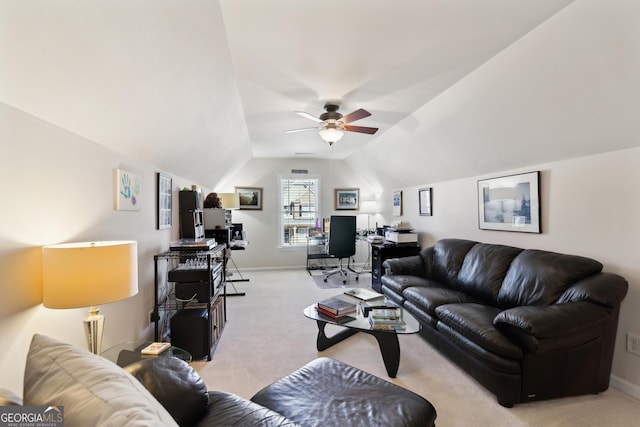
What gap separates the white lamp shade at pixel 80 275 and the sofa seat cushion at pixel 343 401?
89 cm

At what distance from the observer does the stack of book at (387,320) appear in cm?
231

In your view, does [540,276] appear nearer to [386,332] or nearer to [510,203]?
[510,203]

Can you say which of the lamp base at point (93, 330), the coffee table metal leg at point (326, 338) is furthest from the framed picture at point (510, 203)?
the lamp base at point (93, 330)

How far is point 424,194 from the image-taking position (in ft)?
16.3

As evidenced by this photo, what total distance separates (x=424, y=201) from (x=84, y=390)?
4.89 metres

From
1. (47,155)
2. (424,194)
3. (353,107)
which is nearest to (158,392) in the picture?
(47,155)

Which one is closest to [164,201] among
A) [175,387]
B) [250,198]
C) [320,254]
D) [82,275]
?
[82,275]

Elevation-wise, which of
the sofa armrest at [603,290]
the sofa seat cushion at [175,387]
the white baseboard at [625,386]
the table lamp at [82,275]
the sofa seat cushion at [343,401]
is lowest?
the white baseboard at [625,386]

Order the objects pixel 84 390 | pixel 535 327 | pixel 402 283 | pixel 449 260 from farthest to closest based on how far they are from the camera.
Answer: pixel 449 260 < pixel 402 283 < pixel 535 327 < pixel 84 390

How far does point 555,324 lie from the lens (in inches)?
75.1

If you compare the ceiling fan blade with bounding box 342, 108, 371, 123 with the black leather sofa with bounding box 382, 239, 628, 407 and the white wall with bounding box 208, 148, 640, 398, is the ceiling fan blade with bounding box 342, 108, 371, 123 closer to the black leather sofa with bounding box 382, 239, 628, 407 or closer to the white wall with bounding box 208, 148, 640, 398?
the white wall with bounding box 208, 148, 640, 398

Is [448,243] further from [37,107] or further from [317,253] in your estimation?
[37,107]

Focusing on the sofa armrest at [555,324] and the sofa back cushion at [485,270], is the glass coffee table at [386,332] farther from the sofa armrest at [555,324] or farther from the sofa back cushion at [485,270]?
the sofa back cushion at [485,270]

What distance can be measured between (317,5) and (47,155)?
1.65 metres
